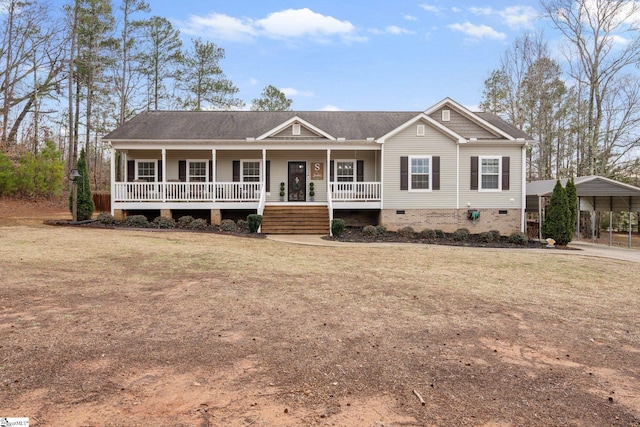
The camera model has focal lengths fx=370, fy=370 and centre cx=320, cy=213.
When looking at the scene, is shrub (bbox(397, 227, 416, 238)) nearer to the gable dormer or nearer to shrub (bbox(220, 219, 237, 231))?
the gable dormer

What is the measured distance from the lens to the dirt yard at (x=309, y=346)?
2578 millimetres

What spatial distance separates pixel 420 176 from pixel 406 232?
2905mm

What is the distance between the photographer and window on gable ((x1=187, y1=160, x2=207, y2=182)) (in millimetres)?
18062

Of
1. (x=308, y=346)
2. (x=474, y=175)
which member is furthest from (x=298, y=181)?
(x=308, y=346)

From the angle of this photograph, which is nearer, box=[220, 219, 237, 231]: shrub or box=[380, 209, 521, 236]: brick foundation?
box=[220, 219, 237, 231]: shrub

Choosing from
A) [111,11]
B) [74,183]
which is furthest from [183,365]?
[111,11]

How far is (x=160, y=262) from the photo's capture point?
8.00 meters

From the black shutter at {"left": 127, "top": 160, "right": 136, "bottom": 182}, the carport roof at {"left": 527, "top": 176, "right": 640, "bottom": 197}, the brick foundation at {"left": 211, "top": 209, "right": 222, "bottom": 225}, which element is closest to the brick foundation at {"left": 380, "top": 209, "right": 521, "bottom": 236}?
the carport roof at {"left": 527, "top": 176, "right": 640, "bottom": 197}

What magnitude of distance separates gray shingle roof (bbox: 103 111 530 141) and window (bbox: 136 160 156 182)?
58.3 inches

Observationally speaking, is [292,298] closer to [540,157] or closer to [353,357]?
[353,357]

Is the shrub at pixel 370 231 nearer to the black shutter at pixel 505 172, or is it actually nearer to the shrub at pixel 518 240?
the shrub at pixel 518 240

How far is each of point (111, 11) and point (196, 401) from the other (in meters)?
32.6

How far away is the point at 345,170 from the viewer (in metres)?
18.2

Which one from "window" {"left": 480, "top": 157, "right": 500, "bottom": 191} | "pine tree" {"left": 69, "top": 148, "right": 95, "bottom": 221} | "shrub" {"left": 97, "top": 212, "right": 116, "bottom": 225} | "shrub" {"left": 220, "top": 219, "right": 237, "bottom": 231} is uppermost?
"window" {"left": 480, "top": 157, "right": 500, "bottom": 191}
